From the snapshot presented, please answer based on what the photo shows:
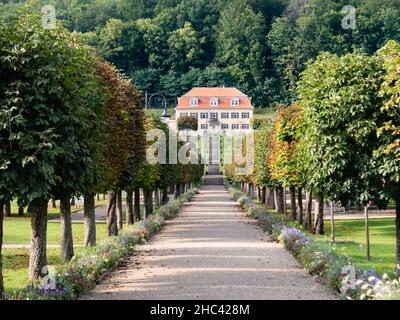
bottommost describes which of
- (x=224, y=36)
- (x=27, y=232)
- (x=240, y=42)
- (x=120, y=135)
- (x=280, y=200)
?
(x=27, y=232)

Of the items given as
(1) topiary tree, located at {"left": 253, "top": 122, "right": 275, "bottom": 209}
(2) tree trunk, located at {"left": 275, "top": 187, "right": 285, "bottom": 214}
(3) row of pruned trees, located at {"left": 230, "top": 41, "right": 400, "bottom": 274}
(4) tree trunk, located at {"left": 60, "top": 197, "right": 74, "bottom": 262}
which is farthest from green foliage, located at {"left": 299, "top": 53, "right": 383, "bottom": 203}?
(2) tree trunk, located at {"left": 275, "top": 187, "right": 285, "bottom": 214}

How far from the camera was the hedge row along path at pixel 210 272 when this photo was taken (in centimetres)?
1317

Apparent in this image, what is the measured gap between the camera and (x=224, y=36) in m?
182

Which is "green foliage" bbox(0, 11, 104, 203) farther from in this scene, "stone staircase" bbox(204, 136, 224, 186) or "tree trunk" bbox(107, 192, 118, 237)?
"stone staircase" bbox(204, 136, 224, 186)

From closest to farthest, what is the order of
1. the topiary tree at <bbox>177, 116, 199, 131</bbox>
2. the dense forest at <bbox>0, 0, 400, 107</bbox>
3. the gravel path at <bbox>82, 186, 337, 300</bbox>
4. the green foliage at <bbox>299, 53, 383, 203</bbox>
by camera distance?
1. the gravel path at <bbox>82, 186, 337, 300</bbox>
2. the green foliage at <bbox>299, 53, 383, 203</bbox>
3. the topiary tree at <bbox>177, 116, 199, 131</bbox>
4. the dense forest at <bbox>0, 0, 400, 107</bbox>

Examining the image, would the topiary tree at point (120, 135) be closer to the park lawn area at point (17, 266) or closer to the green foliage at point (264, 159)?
the park lawn area at point (17, 266)

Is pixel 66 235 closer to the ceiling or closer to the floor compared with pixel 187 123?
closer to the floor

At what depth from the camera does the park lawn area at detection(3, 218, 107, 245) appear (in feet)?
89.7

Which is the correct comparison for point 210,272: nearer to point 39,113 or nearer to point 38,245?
point 38,245

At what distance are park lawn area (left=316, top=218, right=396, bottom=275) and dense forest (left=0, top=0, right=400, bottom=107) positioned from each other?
385 ft

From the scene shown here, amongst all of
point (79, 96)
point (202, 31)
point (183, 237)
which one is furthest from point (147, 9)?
point (79, 96)

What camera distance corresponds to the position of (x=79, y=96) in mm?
13578

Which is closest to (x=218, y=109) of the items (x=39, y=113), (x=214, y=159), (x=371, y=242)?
(x=214, y=159)

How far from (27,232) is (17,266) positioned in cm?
1257
